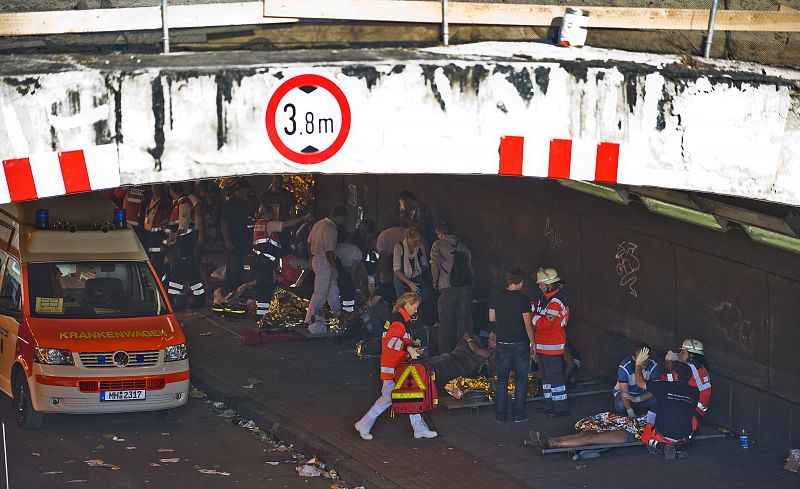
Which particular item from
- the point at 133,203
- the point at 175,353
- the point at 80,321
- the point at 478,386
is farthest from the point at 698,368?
the point at 133,203

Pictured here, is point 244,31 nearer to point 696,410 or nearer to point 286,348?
point 696,410

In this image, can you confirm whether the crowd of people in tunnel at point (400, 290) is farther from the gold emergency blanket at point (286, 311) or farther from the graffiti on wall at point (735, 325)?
the graffiti on wall at point (735, 325)

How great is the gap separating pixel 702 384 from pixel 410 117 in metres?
6.78

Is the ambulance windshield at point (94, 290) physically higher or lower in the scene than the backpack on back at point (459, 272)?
higher

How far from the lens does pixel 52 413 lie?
16.0 metres

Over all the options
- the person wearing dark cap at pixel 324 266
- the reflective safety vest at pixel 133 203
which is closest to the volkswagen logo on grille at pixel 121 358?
the person wearing dark cap at pixel 324 266

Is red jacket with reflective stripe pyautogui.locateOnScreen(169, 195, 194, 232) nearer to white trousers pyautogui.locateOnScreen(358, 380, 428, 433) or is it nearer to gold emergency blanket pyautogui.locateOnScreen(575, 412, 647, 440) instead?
white trousers pyautogui.locateOnScreen(358, 380, 428, 433)

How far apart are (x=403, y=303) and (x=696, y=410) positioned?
308 cm

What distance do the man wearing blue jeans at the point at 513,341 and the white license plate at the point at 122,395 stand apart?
3.76m

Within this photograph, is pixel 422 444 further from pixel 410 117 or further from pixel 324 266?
pixel 410 117

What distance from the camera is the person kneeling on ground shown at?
1388 centimetres

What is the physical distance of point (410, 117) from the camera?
8.73 meters

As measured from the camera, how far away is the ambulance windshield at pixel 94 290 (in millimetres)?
15594

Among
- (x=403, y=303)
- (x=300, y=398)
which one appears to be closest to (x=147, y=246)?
(x=300, y=398)
